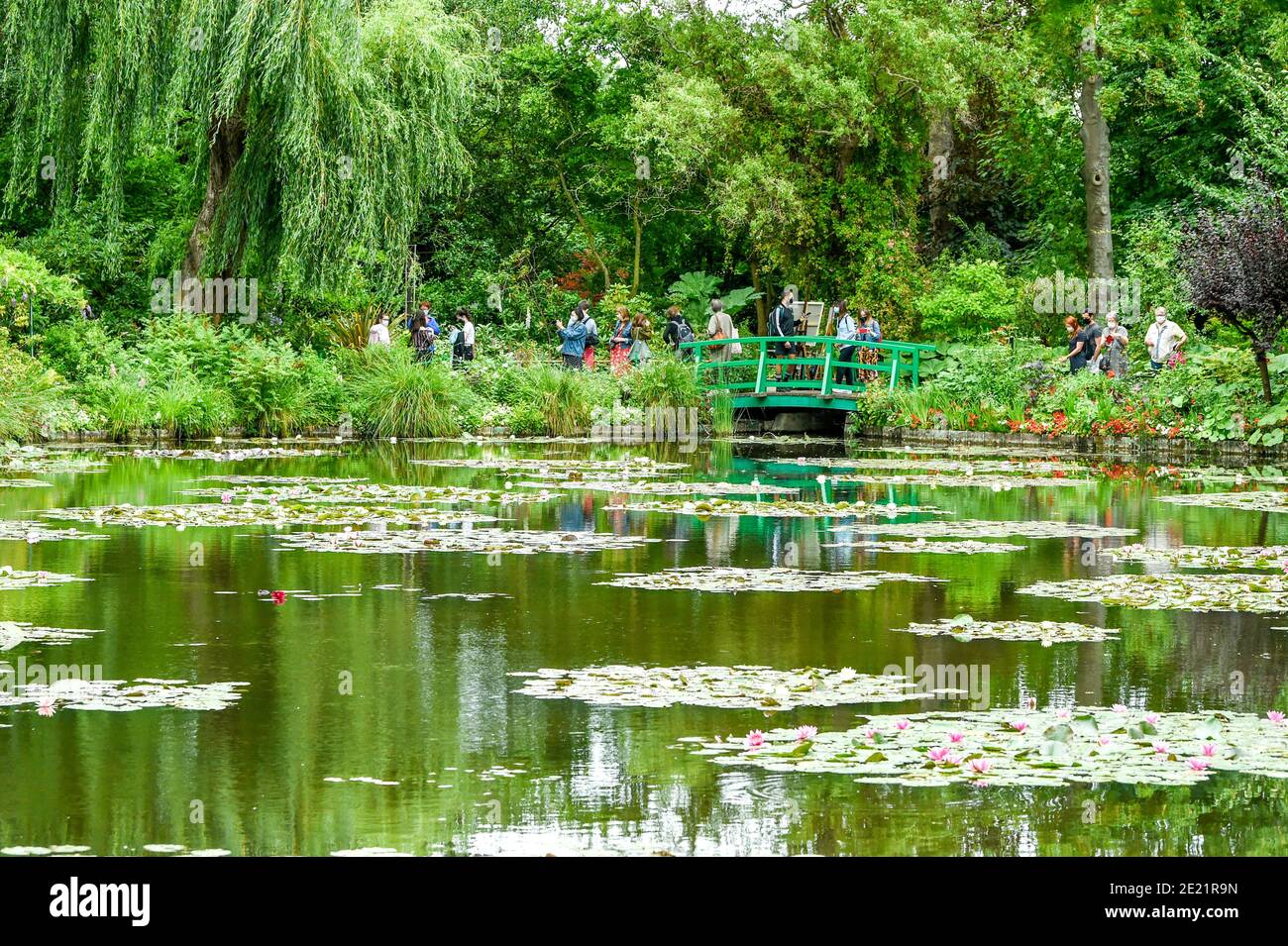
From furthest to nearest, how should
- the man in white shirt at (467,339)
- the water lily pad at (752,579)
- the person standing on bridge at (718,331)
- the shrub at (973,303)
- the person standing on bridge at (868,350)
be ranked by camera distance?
the shrub at (973,303) → the person standing on bridge at (868,350) → the person standing on bridge at (718,331) → the man in white shirt at (467,339) → the water lily pad at (752,579)

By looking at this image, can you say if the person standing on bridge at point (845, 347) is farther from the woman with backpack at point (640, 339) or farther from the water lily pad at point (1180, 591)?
the water lily pad at point (1180, 591)

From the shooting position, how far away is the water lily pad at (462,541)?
11539 mm

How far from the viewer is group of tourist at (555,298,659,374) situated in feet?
102

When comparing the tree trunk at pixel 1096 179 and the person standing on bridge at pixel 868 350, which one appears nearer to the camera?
the tree trunk at pixel 1096 179

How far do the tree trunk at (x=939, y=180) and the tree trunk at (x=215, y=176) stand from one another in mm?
18675

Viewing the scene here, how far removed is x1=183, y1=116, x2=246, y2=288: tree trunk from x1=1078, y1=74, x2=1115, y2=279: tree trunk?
14.3m

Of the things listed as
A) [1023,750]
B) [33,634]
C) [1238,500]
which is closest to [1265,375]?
[1238,500]

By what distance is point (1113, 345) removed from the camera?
26453 millimetres

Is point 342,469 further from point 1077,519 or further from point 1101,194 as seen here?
point 1101,194

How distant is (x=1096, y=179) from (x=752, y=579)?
22010 mm

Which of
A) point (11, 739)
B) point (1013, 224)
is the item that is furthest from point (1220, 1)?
point (11, 739)

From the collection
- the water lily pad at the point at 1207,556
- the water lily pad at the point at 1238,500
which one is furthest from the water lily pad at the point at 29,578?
the water lily pad at the point at 1238,500

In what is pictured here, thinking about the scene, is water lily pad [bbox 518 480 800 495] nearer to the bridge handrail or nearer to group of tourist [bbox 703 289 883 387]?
the bridge handrail

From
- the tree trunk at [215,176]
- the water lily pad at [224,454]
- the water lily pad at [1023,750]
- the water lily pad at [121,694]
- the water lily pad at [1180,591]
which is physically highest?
the tree trunk at [215,176]
